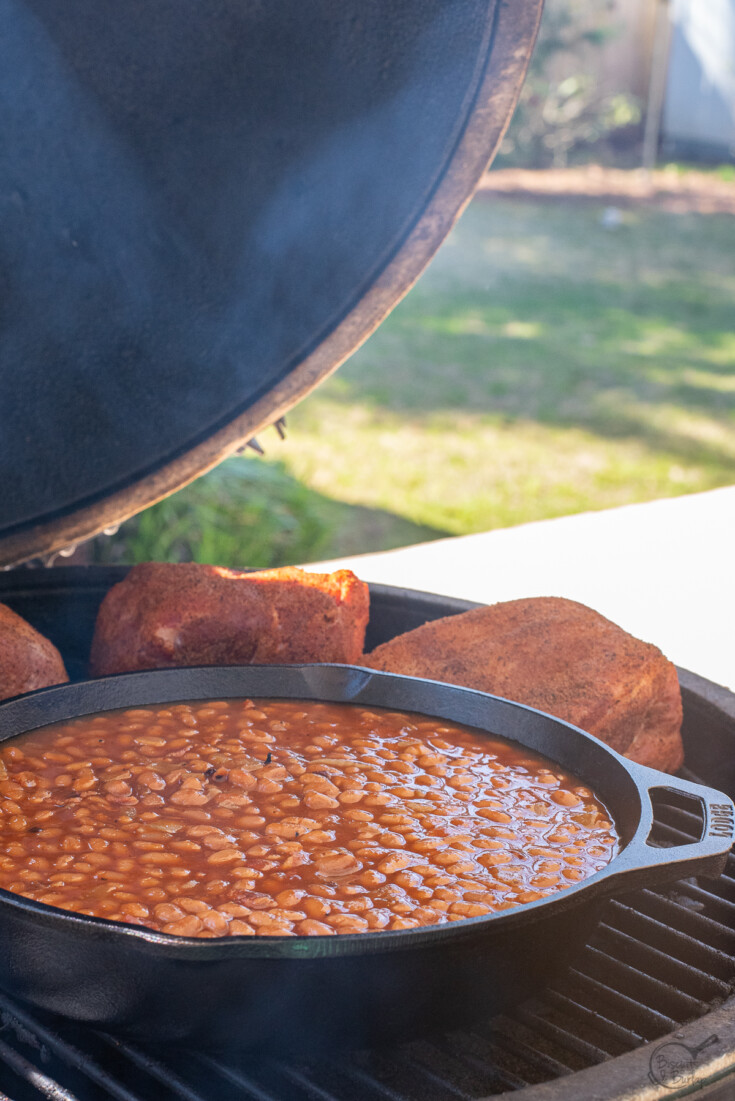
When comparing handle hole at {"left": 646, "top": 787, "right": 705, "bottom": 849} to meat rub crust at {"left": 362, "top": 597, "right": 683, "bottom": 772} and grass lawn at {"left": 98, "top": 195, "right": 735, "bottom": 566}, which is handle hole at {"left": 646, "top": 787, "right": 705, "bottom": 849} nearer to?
meat rub crust at {"left": 362, "top": 597, "right": 683, "bottom": 772}

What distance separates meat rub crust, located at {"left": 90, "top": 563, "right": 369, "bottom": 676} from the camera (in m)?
1.95

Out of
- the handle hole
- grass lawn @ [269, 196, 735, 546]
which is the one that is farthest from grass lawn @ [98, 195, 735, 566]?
the handle hole

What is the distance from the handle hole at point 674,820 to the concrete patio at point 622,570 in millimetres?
513

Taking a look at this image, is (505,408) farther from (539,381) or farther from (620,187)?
(620,187)

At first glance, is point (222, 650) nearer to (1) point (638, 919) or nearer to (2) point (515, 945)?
(1) point (638, 919)

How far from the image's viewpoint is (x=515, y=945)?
1152mm

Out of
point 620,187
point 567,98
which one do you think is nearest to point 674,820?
point 620,187

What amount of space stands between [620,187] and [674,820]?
11473mm

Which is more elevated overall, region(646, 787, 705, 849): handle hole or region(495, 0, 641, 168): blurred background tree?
region(495, 0, 641, 168): blurred background tree

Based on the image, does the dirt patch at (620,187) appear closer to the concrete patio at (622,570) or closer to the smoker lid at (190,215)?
the concrete patio at (622,570)

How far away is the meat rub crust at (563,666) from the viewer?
181 centimetres

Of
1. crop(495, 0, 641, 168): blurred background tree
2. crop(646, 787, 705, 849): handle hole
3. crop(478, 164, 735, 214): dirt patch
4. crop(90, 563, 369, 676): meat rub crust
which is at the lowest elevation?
crop(646, 787, 705, 849): handle hole

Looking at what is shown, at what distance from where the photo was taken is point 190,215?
1988 mm

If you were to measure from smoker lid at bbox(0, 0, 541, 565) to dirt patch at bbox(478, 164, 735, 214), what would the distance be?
32.1 feet
